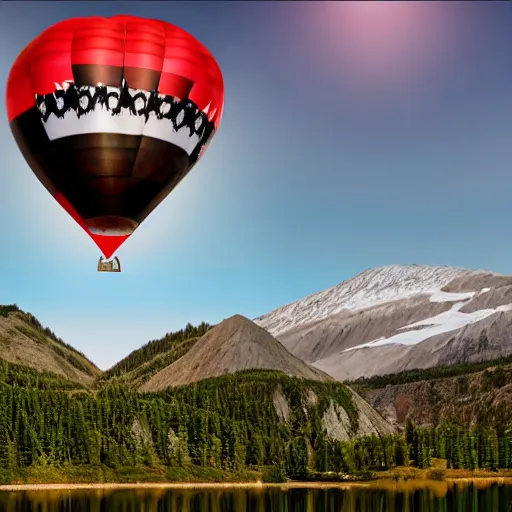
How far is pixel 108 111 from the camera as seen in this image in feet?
146

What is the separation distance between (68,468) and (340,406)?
44.8m

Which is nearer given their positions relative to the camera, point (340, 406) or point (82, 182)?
point (82, 182)

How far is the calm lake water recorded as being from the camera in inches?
2741

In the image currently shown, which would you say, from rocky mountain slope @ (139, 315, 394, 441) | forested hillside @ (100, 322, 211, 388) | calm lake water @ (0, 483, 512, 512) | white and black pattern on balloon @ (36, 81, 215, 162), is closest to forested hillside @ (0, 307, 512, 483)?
rocky mountain slope @ (139, 315, 394, 441)

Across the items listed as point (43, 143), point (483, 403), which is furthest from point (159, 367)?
point (43, 143)

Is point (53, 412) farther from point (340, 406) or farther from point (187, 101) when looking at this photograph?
A: point (187, 101)

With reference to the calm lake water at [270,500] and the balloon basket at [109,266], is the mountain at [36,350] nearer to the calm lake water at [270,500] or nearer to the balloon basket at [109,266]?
the calm lake water at [270,500]

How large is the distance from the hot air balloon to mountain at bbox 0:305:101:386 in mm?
127959

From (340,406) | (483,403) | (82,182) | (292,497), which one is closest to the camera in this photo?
(82,182)

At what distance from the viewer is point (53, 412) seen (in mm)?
106562

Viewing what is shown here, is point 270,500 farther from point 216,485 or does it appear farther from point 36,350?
point 36,350

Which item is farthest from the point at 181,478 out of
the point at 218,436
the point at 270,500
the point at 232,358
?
the point at 232,358

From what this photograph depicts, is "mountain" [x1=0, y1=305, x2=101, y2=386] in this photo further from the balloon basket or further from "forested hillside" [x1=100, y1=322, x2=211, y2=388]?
the balloon basket

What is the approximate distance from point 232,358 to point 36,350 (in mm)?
53808
